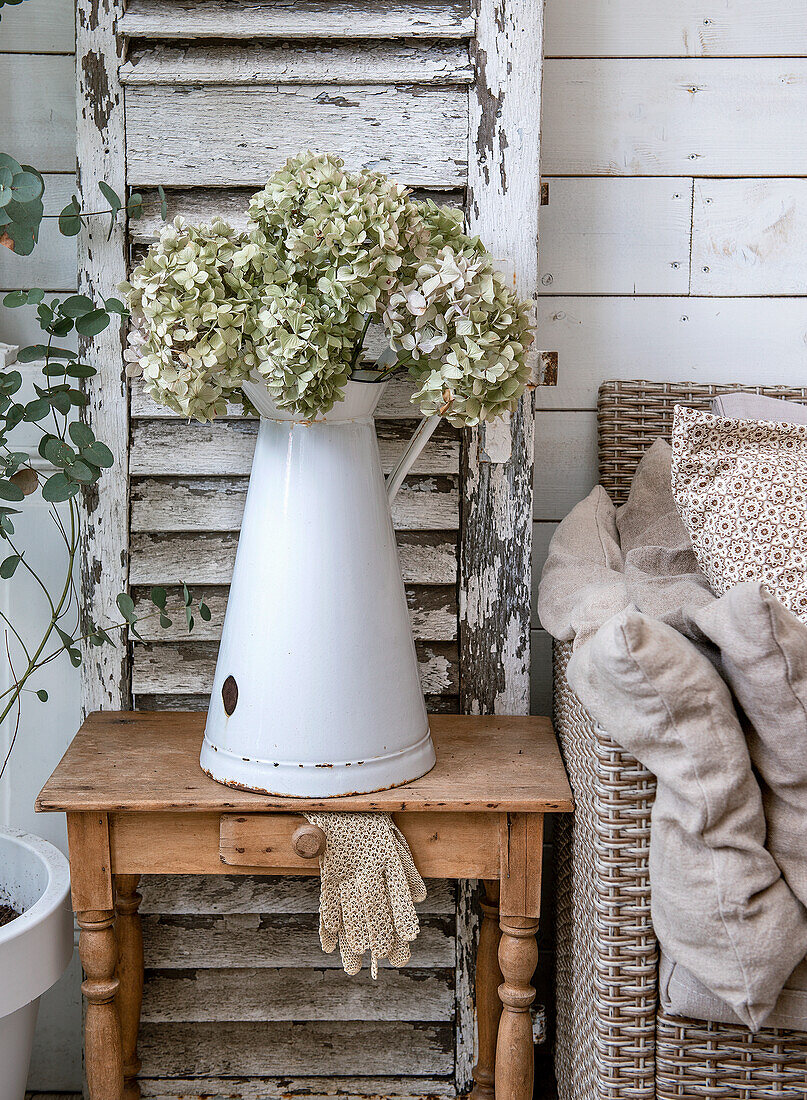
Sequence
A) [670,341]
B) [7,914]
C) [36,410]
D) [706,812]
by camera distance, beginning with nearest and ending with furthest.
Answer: [706,812]
[36,410]
[7,914]
[670,341]

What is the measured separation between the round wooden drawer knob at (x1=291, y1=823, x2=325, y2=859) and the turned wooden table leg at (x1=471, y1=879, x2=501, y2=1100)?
0.39 m

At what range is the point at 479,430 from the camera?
1.33 metres

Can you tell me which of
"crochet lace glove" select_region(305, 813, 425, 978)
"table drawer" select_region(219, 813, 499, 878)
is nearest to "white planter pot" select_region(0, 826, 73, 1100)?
"table drawer" select_region(219, 813, 499, 878)

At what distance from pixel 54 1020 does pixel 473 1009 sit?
0.67 m

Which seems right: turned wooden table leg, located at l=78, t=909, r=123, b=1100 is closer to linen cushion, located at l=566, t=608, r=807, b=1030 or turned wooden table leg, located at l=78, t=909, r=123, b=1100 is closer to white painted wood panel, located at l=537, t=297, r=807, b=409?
linen cushion, located at l=566, t=608, r=807, b=1030

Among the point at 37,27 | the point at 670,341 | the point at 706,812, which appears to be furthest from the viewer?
the point at 670,341

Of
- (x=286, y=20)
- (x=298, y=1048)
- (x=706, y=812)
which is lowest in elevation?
(x=298, y=1048)

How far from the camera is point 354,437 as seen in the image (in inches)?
42.5

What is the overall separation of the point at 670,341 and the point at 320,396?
77cm

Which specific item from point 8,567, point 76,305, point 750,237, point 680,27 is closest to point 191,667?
point 8,567

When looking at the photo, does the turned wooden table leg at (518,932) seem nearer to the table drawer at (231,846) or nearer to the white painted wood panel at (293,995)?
the table drawer at (231,846)

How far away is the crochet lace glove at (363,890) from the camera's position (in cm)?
106

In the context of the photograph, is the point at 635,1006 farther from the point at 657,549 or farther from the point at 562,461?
the point at 562,461

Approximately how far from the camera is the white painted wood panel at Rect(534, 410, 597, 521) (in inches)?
60.4
